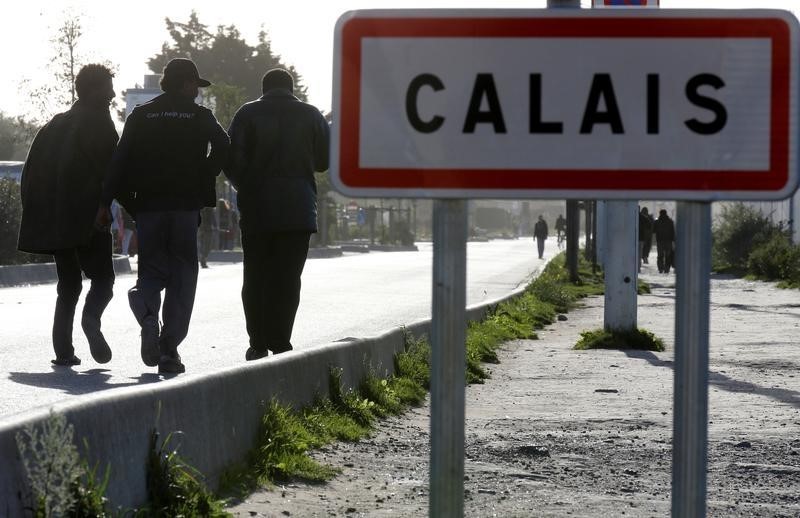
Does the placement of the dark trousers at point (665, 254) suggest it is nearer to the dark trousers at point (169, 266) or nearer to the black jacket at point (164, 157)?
the dark trousers at point (169, 266)

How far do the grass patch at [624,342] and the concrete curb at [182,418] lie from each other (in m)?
6.40

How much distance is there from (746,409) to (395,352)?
214 cm

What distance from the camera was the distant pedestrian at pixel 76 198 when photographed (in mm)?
8750

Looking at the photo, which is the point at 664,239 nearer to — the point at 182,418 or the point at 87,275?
the point at 87,275

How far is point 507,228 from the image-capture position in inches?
6535

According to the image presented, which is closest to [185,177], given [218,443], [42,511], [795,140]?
[218,443]

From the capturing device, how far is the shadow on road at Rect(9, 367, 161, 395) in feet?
26.1

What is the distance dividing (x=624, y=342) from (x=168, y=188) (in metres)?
6.36

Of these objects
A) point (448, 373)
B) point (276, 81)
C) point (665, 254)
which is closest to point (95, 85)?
point (276, 81)

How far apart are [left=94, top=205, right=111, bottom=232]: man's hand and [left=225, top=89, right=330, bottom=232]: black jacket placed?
79 cm

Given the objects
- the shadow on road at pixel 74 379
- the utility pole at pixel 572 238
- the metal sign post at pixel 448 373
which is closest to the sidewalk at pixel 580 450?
the shadow on road at pixel 74 379

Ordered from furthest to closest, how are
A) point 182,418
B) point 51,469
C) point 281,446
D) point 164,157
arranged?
point 164,157
point 281,446
point 182,418
point 51,469

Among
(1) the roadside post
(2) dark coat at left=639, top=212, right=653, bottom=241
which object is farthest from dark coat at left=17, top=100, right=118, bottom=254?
(2) dark coat at left=639, top=212, right=653, bottom=241

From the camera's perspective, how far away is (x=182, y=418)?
16.1ft
